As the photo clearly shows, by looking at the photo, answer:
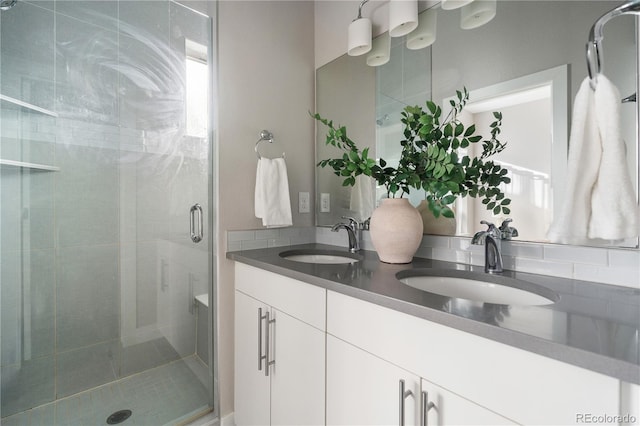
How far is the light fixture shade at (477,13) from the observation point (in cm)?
116

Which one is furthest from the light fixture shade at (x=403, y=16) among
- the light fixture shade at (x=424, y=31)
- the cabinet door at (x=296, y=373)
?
the cabinet door at (x=296, y=373)

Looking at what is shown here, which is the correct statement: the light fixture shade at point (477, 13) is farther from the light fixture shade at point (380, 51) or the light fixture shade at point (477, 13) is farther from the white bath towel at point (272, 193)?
the white bath towel at point (272, 193)

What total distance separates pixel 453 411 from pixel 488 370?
0.14 m

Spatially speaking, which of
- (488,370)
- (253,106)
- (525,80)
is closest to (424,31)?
(525,80)

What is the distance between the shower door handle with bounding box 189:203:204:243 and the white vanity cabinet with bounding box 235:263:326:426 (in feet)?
0.77

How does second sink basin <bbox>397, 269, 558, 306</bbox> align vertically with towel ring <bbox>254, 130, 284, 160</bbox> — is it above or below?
below

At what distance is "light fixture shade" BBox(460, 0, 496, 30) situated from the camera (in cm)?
116

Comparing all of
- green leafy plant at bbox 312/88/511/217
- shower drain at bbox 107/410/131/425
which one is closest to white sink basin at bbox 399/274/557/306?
green leafy plant at bbox 312/88/511/217

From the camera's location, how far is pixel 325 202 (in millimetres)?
1830

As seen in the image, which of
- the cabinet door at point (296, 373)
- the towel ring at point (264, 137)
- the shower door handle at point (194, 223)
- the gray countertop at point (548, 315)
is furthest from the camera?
the towel ring at point (264, 137)

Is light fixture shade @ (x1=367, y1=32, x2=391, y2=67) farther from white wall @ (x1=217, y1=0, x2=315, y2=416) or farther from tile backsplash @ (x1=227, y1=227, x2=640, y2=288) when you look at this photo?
tile backsplash @ (x1=227, y1=227, x2=640, y2=288)

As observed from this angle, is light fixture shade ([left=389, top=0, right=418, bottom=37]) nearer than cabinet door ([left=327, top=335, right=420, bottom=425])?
No

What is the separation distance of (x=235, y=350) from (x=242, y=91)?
1.29 m

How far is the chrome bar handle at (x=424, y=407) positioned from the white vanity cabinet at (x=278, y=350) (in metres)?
0.37
